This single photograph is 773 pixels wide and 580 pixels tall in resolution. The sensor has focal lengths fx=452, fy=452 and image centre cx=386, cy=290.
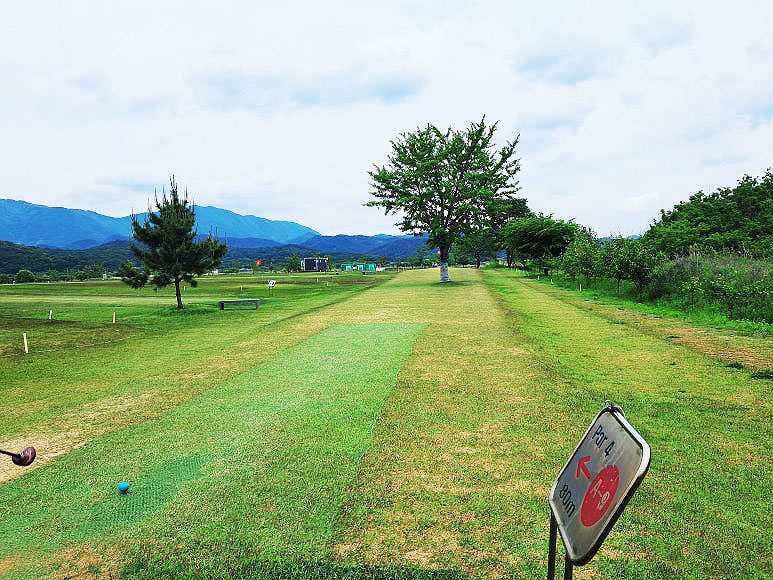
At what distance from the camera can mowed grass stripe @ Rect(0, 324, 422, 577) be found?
14.0 feet

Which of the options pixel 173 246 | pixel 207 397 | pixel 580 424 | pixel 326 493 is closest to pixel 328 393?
pixel 207 397

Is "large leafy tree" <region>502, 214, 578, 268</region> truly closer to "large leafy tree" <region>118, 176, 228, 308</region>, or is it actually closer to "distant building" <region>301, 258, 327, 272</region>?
"large leafy tree" <region>118, 176, 228, 308</region>

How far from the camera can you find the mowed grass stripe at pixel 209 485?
14.0 ft

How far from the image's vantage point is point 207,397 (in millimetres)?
9023

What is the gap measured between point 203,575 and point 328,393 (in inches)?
201

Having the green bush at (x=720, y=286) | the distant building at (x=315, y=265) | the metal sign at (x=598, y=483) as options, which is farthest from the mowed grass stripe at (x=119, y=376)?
the distant building at (x=315, y=265)

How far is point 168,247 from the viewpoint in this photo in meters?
26.7

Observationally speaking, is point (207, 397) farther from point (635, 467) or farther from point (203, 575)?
point (635, 467)

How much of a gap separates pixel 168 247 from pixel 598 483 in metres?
28.2

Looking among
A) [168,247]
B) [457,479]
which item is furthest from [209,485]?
[168,247]

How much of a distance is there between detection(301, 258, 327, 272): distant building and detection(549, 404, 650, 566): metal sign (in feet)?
394

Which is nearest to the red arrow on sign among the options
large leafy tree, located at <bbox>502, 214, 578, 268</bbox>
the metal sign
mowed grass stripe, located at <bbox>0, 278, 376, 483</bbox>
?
the metal sign

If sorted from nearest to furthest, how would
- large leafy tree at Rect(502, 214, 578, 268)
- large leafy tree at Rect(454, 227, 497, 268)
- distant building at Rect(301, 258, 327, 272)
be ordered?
1. large leafy tree at Rect(454, 227, 497, 268)
2. large leafy tree at Rect(502, 214, 578, 268)
3. distant building at Rect(301, 258, 327, 272)

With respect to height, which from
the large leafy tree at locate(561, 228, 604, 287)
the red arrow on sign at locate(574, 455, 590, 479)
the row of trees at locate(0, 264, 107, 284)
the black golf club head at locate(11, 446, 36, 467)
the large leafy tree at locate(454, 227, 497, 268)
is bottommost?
the row of trees at locate(0, 264, 107, 284)
